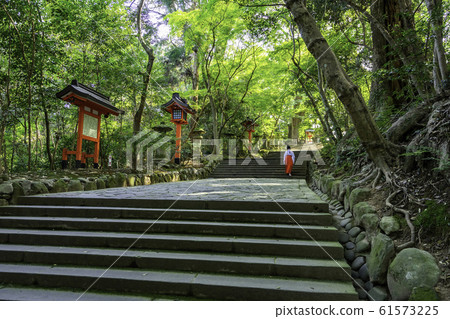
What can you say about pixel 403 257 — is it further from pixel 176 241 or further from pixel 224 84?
pixel 224 84

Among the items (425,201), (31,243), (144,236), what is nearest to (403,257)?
(425,201)

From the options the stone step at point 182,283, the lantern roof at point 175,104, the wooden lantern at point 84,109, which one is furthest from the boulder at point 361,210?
the lantern roof at point 175,104

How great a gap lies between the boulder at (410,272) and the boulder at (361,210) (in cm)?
102

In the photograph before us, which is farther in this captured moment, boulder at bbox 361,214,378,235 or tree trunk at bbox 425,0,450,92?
tree trunk at bbox 425,0,450,92

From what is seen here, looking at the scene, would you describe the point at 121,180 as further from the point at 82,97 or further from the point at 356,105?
the point at 356,105

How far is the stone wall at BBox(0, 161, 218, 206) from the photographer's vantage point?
462 centimetres

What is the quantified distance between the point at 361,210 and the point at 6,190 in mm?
6076

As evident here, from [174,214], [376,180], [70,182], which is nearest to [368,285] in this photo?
[376,180]

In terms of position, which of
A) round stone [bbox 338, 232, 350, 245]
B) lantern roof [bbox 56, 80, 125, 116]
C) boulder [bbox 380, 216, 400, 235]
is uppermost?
lantern roof [bbox 56, 80, 125, 116]

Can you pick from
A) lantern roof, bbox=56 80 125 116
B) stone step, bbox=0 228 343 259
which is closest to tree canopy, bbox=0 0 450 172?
lantern roof, bbox=56 80 125 116

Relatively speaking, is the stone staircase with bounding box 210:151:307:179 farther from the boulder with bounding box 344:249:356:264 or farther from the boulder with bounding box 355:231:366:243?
the boulder with bounding box 344:249:356:264

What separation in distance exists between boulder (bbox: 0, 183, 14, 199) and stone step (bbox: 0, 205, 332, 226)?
1.10 feet

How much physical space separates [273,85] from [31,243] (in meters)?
15.5

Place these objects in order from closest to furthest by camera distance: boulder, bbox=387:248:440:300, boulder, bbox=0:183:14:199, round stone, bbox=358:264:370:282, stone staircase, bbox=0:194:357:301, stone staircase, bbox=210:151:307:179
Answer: boulder, bbox=387:248:440:300 < stone staircase, bbox=0:194:357:301 < round stone, bbox=358:264:370:282 < boulder, bbox=0:183:14:199 < stone staircase, bbox=210:151:307:179
